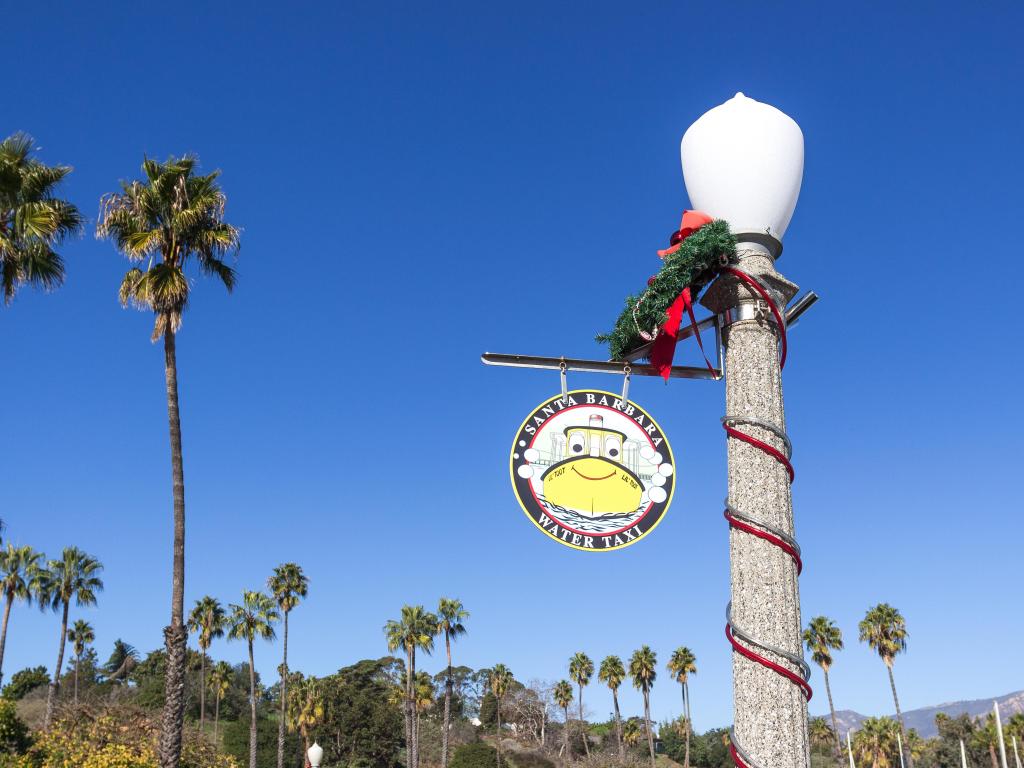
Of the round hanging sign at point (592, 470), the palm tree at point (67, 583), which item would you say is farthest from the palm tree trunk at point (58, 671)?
the round hanging sign at point (592, 470)

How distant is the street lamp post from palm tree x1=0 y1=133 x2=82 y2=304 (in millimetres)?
14311

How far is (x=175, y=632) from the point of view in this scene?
18031 mm

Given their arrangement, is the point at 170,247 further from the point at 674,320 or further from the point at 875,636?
the point at 875,636

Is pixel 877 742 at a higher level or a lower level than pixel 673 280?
lower

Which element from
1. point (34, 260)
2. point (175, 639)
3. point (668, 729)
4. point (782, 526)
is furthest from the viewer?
point (668, 729)

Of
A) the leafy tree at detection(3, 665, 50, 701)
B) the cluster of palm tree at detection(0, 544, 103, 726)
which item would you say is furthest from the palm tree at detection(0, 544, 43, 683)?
the leafy tree at detection(3, 665, 50, 701)

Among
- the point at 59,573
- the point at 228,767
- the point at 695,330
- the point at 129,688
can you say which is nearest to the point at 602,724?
the point at 129,688

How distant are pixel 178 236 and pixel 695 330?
16404 millimetres

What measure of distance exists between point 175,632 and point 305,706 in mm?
43493

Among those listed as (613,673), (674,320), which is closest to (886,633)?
(613,673)

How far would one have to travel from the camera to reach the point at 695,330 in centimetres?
576

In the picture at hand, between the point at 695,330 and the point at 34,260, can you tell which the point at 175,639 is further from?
the point at 695,330

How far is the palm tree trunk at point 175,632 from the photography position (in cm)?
1777

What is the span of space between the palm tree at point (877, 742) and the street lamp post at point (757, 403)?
60.2 m
